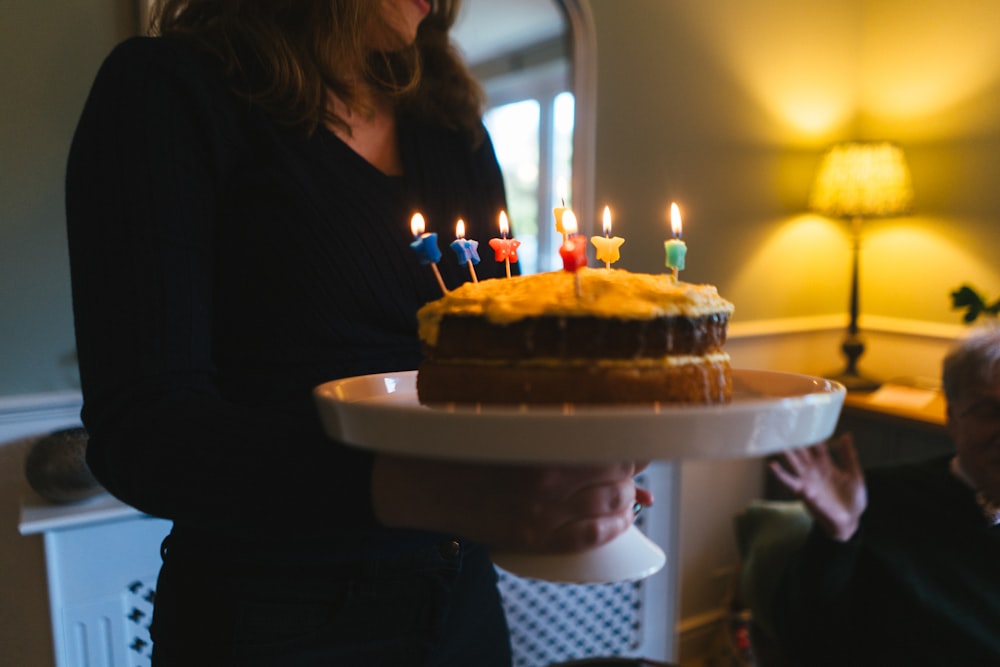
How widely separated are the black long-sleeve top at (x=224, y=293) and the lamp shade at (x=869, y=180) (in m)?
2.06

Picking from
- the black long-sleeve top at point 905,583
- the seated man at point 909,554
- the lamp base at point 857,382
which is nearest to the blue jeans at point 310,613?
the seated man at point 909,554

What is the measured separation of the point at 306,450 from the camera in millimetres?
595

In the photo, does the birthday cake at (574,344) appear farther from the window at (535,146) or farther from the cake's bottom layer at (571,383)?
the window at (535,146)

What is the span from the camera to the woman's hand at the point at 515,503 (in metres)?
0.54

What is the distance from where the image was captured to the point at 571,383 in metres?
0.57

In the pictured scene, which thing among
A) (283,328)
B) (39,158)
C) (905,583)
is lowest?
(905,583)

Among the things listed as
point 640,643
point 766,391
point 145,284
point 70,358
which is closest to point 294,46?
point 145,284

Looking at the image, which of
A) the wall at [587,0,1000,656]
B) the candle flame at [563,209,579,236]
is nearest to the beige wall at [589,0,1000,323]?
the wall at [587,0,1000,656]

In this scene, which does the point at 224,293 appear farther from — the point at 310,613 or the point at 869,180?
the point at 869,180

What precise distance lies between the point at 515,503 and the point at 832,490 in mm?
1193

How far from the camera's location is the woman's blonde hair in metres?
0.82

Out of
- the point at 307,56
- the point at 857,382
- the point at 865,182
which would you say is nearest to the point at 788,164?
the point at 865,182

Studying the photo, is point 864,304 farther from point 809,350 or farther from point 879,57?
point 879,57

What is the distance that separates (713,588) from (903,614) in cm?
129
